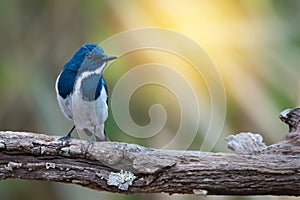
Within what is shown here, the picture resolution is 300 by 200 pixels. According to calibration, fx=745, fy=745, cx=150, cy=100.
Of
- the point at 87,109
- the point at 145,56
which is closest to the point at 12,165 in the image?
the point at 87,109

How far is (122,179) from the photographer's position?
49.1 inches

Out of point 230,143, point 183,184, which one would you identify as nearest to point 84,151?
point 183,184

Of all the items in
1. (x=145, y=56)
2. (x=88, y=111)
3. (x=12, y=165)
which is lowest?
(x=12, y=165)

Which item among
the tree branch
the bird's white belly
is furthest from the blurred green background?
the tree branch

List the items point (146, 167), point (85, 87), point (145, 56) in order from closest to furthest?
point (146, 167) → point (85, 87) → point (145, 56)

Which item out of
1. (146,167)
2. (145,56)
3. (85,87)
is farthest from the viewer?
(145,56)

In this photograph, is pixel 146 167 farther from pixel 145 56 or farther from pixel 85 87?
pixel 145 56

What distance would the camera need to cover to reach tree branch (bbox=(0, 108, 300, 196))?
1.25 meters

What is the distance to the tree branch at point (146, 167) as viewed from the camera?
125 centimetres

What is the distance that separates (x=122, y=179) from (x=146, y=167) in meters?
0.04

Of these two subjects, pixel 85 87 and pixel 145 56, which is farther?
pixel 145 56

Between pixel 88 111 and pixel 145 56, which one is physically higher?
pixel 145 56

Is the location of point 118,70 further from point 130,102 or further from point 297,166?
point 297,166

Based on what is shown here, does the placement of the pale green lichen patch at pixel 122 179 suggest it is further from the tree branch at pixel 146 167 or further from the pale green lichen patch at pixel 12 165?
the pale green lichen patch at pixel 12 165
